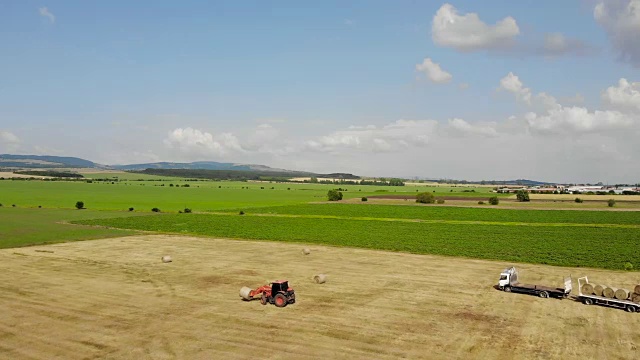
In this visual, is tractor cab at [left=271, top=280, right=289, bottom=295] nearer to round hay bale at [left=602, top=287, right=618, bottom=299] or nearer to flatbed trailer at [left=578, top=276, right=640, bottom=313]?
flatbed trailer at [left=578, top=276, right=640, bottom=313]

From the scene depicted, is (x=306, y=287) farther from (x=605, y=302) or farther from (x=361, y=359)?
(x=605, y=302)

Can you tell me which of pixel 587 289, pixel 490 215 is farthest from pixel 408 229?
pixel 587 289

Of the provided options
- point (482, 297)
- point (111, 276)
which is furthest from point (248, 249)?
point (482, 297)

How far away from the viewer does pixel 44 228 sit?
74.3 meters

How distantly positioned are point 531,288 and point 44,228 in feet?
232

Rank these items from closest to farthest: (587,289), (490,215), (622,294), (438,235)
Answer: (622,294) < (587,289) < (438,235) < (490,215)

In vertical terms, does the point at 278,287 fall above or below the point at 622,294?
below

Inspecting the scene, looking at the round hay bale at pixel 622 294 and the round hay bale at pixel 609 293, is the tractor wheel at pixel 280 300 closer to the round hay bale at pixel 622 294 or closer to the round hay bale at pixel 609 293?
the round hay bale at pixel 609 293

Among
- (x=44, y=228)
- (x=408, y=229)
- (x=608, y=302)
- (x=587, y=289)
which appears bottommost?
(x=44, y=228)

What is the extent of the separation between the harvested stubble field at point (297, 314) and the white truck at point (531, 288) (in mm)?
719

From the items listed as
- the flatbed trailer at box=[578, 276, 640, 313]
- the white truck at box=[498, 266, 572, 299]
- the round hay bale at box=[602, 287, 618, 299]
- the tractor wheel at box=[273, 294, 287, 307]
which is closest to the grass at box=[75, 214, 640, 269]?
the white truck at box=[498, 266, 572, 299]

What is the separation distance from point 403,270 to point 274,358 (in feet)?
81.0

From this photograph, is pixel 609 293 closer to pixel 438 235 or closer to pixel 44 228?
pixel 438 235

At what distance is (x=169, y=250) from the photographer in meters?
57.1
